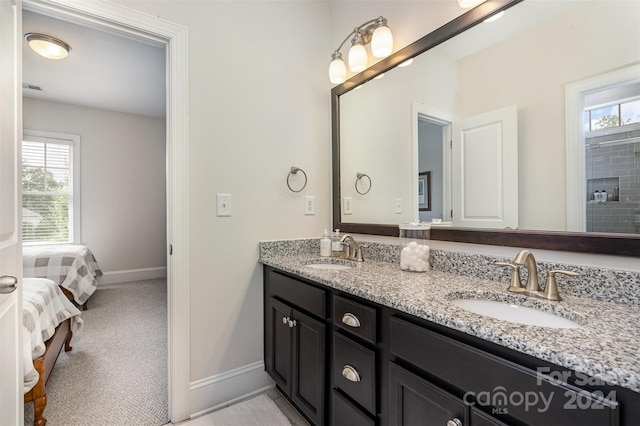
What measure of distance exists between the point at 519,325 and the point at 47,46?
377 centimetres

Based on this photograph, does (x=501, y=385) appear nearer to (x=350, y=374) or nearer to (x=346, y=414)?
(x=350, y=374)

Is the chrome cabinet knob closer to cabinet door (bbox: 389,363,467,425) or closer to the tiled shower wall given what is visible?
cabinet door (bbox: 389,363,467,425)

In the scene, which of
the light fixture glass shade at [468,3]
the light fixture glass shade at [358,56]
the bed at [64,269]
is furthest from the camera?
the bed at [64,269]

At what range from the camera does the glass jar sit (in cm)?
138

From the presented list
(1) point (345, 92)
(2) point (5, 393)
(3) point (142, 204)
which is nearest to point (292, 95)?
(1) point (345, 92)

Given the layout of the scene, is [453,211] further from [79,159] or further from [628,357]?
[79,159]

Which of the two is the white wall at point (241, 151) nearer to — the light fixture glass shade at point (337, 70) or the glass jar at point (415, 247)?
the light fixture glass shade at point (337, 70)

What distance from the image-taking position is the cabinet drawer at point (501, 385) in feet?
1.86

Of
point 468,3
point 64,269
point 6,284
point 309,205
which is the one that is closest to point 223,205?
point 309,205

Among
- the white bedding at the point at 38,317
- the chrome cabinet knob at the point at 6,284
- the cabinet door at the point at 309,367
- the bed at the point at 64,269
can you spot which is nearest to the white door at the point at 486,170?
the cabinet door at the point at 309,367

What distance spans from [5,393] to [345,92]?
216cm

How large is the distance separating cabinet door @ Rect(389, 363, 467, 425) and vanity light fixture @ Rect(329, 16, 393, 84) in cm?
158

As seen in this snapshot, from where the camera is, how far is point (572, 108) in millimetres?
1024

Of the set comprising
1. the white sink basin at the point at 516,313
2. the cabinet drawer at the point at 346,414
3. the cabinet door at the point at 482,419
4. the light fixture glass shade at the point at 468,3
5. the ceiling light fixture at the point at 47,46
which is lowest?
the cabinet drawer at the point at 346,414
